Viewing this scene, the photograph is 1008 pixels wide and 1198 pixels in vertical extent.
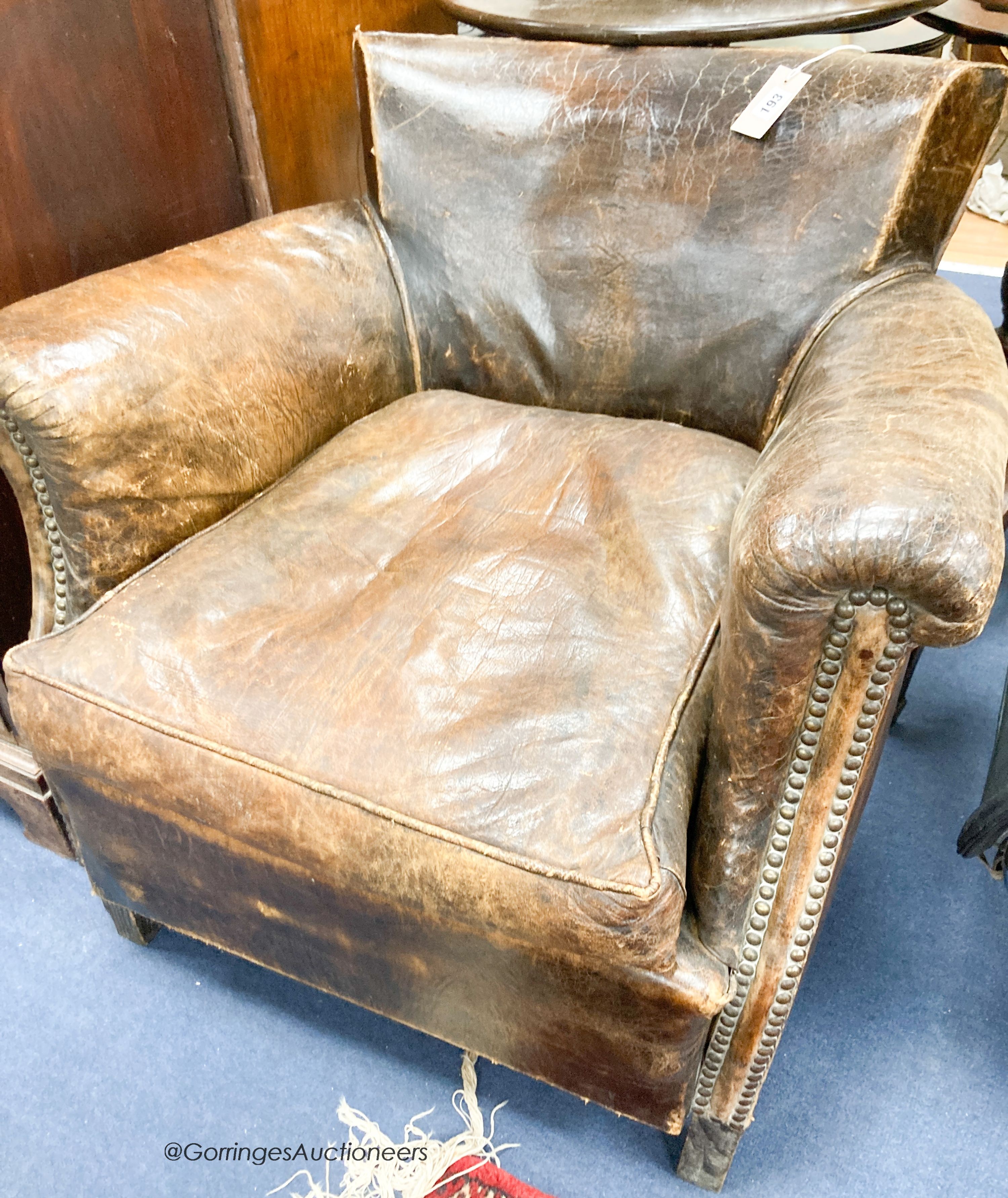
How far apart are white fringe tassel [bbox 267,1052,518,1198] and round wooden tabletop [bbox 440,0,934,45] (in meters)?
1.27

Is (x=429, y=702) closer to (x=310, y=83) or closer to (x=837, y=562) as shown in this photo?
(x=837, y=562)

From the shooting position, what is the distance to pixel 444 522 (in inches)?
42.6

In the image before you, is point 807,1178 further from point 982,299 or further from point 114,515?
point 982,299

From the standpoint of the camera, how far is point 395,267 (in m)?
1.30

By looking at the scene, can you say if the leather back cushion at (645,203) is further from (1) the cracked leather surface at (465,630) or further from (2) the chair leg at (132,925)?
(2) the chair leg at (132,925)

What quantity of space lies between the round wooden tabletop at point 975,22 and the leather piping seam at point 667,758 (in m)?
1.11

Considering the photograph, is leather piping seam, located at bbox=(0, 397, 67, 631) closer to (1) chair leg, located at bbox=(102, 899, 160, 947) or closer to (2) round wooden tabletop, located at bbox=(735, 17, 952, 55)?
(1) chair leg, located at bbox=(102, 899, 160, 947)

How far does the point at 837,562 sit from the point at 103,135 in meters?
1.12

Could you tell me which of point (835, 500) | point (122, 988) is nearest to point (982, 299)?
point (835, 500)

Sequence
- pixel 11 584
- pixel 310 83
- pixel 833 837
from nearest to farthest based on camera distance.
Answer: pixel 833 837
pixel 11 584
pixel 310 83

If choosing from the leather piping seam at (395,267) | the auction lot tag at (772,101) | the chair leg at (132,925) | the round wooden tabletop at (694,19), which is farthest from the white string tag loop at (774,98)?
the chair leg at (132,925)

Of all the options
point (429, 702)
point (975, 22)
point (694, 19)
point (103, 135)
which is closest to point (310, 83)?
point (103, 135)

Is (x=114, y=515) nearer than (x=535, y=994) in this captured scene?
No

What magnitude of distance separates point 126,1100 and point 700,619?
82 cm
